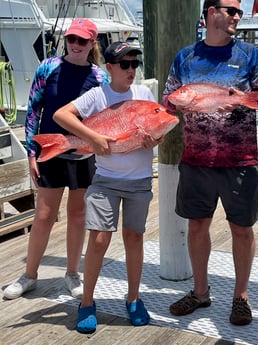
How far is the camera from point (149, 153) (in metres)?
3.63

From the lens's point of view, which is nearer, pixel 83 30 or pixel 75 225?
pixel 83 30

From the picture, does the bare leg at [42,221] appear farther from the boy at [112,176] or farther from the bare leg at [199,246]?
the bare leg at [199,246]

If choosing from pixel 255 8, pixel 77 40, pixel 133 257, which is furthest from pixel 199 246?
pixel 255 8

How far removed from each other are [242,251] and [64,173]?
133cm

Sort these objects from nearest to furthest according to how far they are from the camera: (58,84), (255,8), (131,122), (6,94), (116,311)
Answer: (131,122) → (116,311) → (58,84) → (255,8) → (6,94)

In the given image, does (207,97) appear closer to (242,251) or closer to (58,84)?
(242,251)

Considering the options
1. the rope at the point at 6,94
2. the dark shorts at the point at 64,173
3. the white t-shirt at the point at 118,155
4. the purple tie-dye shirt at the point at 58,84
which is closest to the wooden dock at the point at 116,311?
the dark shorts at the point at 64,173

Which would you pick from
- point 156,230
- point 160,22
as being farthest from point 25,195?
point 160,22

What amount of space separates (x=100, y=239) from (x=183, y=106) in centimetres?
92

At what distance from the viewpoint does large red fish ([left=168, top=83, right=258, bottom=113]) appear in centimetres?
326

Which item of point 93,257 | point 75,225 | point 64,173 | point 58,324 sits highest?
point 64,173

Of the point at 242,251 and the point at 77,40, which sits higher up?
the point at 77,40

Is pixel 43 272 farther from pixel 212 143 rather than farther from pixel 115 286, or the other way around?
pixel 212 143

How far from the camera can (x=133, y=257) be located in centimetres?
376
